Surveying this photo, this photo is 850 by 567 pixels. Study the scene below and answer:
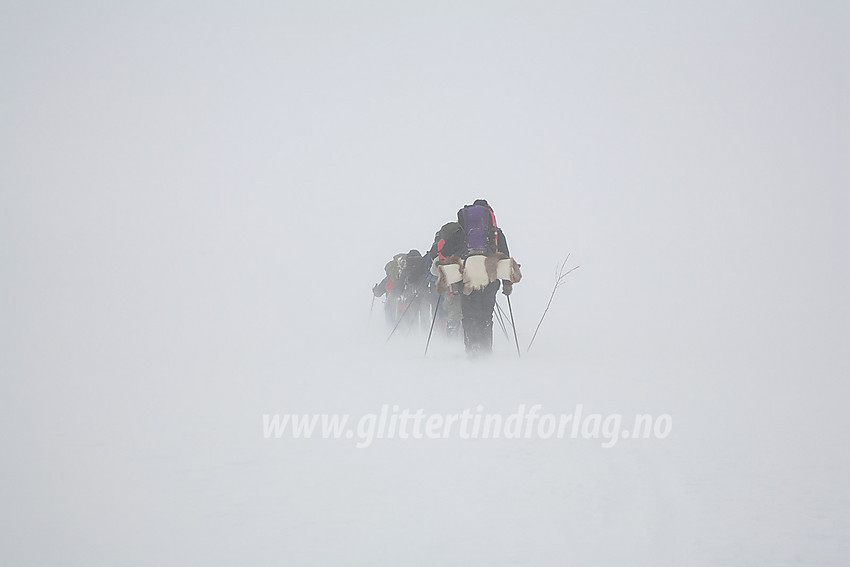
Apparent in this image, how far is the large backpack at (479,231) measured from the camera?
874 cm

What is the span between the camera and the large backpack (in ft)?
28.7

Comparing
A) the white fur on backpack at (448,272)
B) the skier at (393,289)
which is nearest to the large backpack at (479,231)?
the white fur on backpack at (448,272)

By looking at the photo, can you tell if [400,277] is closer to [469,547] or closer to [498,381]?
[498,381]

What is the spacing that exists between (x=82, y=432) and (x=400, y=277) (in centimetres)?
828

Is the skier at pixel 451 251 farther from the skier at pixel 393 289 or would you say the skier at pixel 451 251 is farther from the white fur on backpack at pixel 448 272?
the skier at pixel 393 289

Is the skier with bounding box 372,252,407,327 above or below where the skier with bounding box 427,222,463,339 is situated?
above

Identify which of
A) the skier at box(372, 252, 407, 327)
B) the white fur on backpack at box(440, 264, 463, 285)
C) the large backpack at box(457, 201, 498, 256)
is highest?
the skier at box(372, 252, 407, 327)

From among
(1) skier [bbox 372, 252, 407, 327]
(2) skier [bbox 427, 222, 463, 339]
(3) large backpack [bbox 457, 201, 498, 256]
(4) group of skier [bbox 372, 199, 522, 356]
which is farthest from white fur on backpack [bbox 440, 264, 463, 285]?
(1) skier [bbox 372, 252, 407, 327]

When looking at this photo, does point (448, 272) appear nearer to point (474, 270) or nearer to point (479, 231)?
point (474, 270)

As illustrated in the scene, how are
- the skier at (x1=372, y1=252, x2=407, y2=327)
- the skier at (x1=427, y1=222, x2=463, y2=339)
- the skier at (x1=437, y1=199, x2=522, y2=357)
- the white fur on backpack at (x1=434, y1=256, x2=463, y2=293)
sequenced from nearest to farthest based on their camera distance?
the skier at (x1=437, y1=199, x2=522, y2=357) → the white fur on backpack at (x1=434, y1=256, x2=463, y2=293) → the skier at (x1=427, y1=222, x2=463, y2=339) → the skier at (x1=372, y1=252, x2=407, y2=327)

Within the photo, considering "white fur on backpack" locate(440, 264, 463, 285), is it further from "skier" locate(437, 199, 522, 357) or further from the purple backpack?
the purple backpack

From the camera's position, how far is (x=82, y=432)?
4.71m

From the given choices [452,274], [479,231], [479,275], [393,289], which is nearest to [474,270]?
[479,275]

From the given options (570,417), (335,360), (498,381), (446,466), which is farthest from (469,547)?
(335,360)
